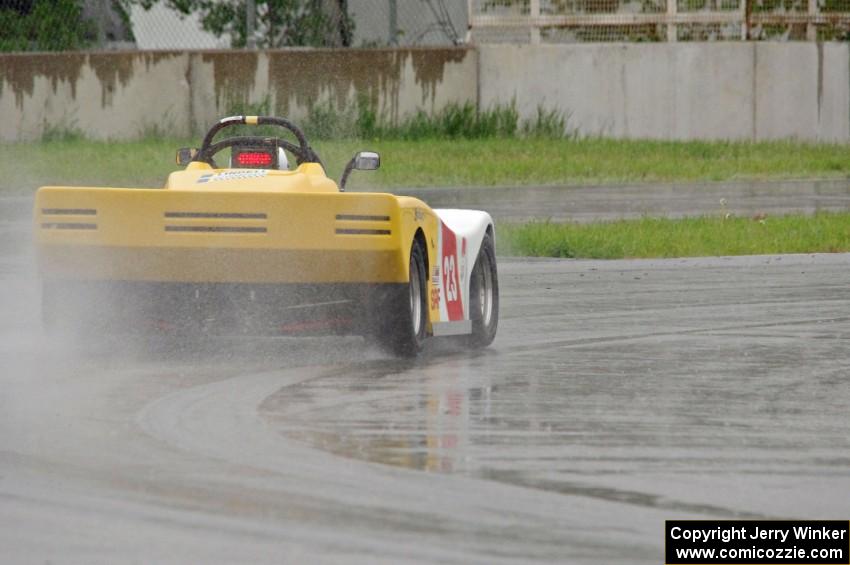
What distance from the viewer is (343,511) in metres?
6.89

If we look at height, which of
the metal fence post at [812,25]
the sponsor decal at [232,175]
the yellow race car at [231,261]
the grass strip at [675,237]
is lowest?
the grass strip at [675,237]

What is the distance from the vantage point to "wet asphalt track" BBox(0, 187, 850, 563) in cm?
655

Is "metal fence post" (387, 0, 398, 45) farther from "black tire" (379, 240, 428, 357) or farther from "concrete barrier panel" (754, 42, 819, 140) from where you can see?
"black tire" (379, 240, 428, 357)

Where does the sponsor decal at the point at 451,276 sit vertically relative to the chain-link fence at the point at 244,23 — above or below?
below

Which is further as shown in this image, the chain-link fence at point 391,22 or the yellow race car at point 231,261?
the chain-link fence at point 391,22

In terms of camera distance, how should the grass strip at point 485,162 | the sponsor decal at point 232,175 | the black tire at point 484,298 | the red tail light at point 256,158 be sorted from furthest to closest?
the grass strip at point 485,162, the red tail light at point 256,158, the black tire at point 484,298, the sponsor decal at point 232,175

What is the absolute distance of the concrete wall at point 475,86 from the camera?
30484 millimetres

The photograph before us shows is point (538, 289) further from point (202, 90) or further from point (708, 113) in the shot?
point (708, 113)

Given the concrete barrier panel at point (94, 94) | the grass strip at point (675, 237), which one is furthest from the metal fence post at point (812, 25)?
the grass strip at point (675, 237)

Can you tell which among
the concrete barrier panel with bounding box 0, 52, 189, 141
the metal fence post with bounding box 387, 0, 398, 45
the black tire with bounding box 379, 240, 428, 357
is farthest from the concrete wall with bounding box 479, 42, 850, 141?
the black tire with bounding box 379, 240, 428, 357

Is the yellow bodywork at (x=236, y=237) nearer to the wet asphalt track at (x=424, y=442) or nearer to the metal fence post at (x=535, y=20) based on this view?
the wet asphalt track at (x=424, y=442)

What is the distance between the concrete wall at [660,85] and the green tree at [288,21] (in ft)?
7.98

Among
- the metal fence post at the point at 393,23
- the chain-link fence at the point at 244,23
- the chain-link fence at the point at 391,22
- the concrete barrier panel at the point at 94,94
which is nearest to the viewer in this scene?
the concrete barrier panel at the point at 94,94

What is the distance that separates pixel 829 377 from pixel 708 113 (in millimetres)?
24248
